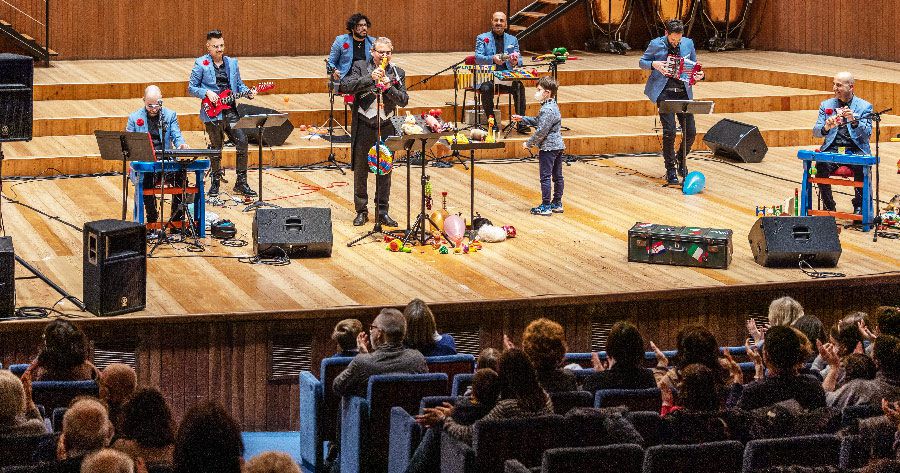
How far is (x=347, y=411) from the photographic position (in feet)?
19.5

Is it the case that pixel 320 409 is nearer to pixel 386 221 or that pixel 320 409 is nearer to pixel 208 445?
pixel 208 445

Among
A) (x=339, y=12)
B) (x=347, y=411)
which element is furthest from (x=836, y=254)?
(x=339, y=12)

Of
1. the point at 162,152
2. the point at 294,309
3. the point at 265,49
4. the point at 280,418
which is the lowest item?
the point at 280,418

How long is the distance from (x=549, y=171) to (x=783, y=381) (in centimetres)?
482

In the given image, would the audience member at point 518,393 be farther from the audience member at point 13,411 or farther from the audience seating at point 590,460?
the audience member at point 13,411

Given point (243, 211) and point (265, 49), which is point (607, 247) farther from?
point (265, 49)

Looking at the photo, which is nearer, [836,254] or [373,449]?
[373,449]

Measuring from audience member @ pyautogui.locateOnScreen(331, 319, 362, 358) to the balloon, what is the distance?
8.73ft

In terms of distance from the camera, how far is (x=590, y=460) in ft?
14.4

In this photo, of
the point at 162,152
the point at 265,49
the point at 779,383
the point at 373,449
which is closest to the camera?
the point at 779,383

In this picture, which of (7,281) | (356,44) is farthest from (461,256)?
(7,281)

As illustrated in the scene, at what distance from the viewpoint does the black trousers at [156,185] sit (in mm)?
8977

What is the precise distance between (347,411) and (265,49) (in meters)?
10.1

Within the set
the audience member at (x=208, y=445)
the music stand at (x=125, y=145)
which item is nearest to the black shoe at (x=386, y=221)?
the music stand at (x=125, y=145)
